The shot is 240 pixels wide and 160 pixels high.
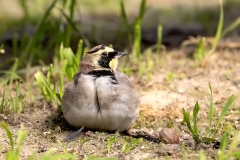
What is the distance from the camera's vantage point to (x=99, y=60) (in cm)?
404

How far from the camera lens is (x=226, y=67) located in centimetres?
568

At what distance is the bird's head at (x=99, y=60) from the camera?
13.2 feet

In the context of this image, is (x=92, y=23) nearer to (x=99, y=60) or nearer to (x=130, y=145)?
(x=99, y=60)

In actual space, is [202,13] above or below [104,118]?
above

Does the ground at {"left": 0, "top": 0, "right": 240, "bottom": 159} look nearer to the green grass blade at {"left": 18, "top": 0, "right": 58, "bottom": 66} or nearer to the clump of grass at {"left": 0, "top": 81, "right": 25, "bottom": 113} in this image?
the clump of grass at {"left": 0, "top": 81, "right": 25, "bottom": 113}

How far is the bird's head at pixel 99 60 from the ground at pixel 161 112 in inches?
20.4

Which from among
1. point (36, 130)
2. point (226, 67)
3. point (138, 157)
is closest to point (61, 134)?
point (36, 130)

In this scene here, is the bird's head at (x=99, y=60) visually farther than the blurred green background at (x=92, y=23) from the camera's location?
No

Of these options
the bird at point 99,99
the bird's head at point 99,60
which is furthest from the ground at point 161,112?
the bird's head at point 99,60

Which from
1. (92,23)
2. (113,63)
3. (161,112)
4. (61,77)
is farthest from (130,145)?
(92,23)

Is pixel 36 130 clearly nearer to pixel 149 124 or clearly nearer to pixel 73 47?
pixel 149 124

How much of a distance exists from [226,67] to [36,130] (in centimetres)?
251

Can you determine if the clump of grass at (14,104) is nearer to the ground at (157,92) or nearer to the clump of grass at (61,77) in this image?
the ground at (157,92)

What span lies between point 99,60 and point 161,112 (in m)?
0.80
